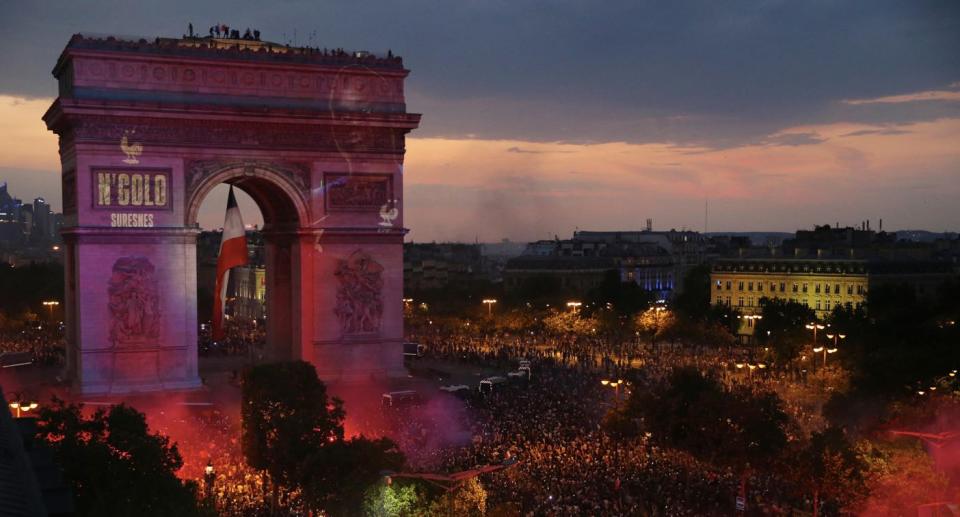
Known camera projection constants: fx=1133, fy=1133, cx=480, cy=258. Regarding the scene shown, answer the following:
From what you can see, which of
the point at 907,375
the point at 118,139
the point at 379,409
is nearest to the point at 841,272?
the point at 907,375

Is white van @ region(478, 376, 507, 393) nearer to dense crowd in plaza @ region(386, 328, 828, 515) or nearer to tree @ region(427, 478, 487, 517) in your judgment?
dense crowd in plaza @ region(386, 328, 828, 515)

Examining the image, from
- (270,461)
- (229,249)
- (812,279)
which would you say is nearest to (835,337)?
(812,279)

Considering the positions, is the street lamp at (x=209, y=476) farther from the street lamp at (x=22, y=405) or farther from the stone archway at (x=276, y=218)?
the stone archway at (x=276, y=218)

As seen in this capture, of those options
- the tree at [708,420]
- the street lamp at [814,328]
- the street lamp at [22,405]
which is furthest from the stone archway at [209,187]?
the street lamp at [814,328]

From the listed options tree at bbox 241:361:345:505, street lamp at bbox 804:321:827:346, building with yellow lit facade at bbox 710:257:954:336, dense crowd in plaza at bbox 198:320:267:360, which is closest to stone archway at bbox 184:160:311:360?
dense crowd in plaza at bbox 198:320:267:360

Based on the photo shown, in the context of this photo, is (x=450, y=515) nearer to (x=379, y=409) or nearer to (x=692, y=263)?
(x=379, y=409)
